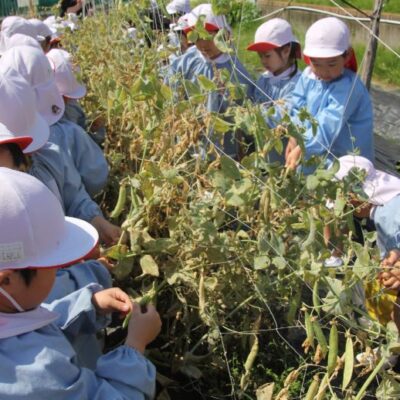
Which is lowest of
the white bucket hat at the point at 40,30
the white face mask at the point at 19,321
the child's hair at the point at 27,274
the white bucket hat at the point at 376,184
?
the white bucket hat at the point at 40,30

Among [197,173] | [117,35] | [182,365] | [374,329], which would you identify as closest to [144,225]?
[197,173]

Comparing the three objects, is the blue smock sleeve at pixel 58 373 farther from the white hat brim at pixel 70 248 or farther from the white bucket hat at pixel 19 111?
the white bucket hat at pixel 19 111

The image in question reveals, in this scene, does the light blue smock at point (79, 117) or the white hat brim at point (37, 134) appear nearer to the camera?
the white hat brim at point (37, 134)

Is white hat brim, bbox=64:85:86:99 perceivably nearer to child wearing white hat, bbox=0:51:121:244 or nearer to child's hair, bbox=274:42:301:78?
child wearing white hat, bbox=0:51:121:244

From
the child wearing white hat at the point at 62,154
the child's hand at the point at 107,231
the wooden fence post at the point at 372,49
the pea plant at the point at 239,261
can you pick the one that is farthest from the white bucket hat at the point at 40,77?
the wooden fence post at the point at 372,49

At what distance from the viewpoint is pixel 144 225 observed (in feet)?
5.69

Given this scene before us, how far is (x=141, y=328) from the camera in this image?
1.30 metres

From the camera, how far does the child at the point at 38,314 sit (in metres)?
1.01

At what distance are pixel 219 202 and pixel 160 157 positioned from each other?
16.6 inches

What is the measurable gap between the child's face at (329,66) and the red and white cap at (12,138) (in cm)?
137

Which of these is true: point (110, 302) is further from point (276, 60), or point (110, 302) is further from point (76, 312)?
point (276, 60)

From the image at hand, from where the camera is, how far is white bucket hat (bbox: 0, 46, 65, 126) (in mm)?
2035

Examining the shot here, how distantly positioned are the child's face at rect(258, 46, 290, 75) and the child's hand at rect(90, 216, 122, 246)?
1.55 m

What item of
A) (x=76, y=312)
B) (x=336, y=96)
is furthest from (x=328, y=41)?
(x=76, y=312)
